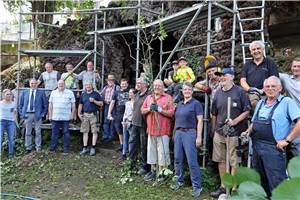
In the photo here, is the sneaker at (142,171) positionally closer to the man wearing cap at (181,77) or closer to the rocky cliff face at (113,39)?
the man wearing cap at (181,77)

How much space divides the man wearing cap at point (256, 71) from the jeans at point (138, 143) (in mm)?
2239

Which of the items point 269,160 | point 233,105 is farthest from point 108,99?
point 269,160

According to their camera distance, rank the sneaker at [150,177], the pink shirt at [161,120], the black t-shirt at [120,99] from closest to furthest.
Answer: the pink shirt at [161,120] → the sneaker at [150,177] → the black t-shirt at [120,99]

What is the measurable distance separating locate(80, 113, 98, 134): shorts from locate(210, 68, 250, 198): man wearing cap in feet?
11.4

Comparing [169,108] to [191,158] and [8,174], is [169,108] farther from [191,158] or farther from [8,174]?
[8,174]

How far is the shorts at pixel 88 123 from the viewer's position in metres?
8.34

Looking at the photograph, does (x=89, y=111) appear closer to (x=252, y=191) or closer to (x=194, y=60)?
(x=194, y=60)

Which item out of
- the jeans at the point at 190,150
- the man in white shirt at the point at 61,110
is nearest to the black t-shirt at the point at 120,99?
the man in white shirt at the point at 61,110

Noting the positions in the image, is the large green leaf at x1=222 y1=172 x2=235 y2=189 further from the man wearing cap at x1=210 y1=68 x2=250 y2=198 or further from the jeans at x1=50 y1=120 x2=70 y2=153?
the jeans at x1=50 y1=120 x2=70 y2=153

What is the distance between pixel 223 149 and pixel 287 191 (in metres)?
4.81

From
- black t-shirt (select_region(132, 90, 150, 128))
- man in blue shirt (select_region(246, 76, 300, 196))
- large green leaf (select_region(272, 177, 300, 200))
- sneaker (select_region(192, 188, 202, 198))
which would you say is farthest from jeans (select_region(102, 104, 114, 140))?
large green leaf (select_region(272, 177, 300, 200))

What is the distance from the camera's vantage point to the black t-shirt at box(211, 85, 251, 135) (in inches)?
206

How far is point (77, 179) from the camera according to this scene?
23.2ft

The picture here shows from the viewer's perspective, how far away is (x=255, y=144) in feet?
14.5
